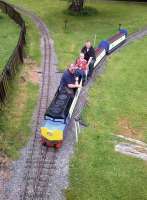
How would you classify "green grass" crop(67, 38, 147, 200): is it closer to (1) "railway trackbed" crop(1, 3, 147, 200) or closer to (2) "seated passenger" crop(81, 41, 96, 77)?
(1) "railway trackbed" crop(1, 3, 147, 200)

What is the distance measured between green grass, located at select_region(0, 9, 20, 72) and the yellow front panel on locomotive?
10385mm

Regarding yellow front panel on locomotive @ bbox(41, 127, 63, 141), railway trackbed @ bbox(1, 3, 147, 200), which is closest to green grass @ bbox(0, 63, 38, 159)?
railway trackbed @ bbox(1, 3, 147, 200)

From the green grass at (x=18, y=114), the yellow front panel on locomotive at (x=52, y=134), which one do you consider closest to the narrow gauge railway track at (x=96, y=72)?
the green grass at (x=18, y=114)

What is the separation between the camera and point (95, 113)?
19406 millimetres

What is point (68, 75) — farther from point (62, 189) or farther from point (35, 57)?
point (35, 57)

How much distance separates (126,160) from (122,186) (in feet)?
5.64

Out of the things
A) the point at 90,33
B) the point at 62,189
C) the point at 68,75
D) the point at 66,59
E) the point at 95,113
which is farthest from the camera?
the point at 90,33

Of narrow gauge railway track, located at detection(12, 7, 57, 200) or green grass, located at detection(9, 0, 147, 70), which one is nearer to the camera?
narrow gauge railway track, located at detection(12, 7, 57, 200)

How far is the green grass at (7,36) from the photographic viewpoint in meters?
27.2

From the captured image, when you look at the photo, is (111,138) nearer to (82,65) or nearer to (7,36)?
(82,65)

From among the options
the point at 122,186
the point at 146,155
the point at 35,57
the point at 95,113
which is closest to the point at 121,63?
the point at 35,57

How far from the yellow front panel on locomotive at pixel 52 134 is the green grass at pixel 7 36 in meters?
10.4

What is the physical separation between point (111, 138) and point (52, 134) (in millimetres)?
3340

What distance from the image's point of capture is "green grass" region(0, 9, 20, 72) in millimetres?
27203
